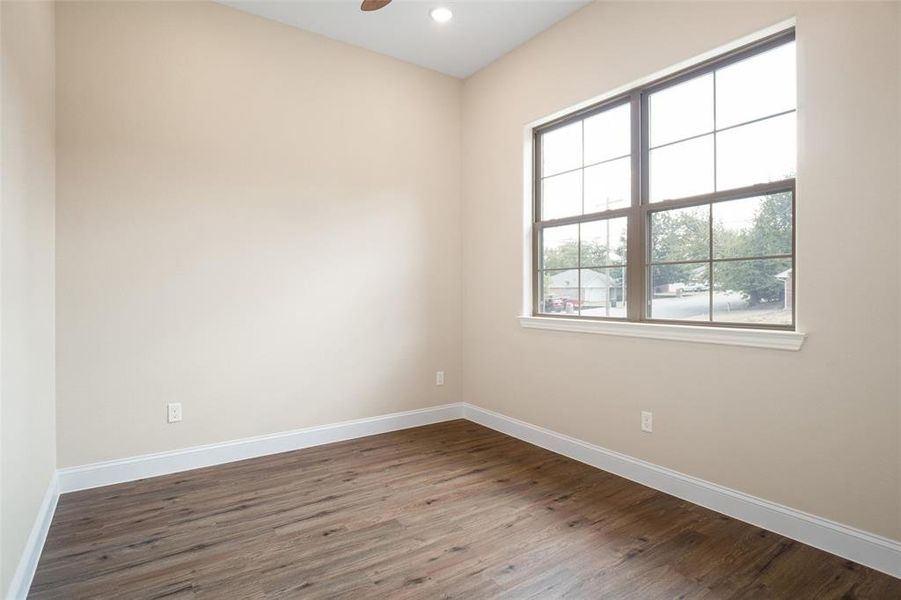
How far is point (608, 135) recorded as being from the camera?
10.7ft

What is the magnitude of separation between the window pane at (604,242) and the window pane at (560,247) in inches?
3.3

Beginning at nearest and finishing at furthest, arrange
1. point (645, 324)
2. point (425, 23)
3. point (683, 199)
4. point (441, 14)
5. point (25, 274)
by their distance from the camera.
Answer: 1. point (25, 274)
2. point (683, 199)
3. point (645, 324)
4. point (441, 14)
5. point (425, 23)

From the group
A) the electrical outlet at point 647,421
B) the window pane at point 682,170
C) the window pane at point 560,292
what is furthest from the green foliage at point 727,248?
the electrical outlet at point 647,421

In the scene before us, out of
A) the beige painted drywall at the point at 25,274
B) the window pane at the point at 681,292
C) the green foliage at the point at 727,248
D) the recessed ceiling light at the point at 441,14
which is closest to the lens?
the beige painted drywall at the point at 25,274

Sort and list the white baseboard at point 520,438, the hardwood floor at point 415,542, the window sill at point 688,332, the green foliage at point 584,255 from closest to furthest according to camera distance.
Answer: the hardwood floor at point 415,542
the white baseboard at point 520,438
the window sill at point 688,332
the green foliage at point 584,255

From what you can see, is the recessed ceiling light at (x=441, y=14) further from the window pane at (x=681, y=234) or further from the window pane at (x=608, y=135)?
the window pane at (x=681, y=234)

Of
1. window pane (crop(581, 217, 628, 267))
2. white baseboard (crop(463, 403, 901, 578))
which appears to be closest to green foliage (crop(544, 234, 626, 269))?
window pane (crop(581, 217, 628, 267))

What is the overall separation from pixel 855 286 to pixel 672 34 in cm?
171

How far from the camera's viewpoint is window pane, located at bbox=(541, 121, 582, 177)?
138 inches

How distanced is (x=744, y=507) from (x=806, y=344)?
0.90 m

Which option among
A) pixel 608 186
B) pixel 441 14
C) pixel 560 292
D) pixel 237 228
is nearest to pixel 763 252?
pixel 608 186

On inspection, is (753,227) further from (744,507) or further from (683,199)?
(744,507)

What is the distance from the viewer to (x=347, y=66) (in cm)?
378

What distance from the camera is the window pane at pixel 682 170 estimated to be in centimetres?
268
